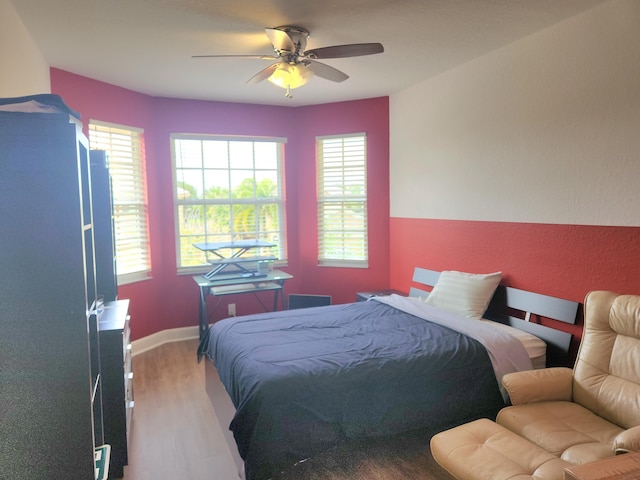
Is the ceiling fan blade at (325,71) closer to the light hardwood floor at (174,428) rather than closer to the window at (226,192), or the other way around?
the window at (226,192)

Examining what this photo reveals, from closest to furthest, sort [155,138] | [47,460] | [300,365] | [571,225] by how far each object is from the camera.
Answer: [47,460] < [300,365] < [571,225] < [155,138]

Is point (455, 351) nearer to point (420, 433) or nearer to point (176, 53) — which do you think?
point (420, 433)

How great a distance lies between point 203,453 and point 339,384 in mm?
996

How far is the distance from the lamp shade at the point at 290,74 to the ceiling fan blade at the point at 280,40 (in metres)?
0.12

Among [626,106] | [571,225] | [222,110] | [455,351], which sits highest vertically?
[222,110]

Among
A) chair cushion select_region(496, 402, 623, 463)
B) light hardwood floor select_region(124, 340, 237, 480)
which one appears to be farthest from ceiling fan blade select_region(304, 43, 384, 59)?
light hardwood floor select_region(124, 340, 237, 480)

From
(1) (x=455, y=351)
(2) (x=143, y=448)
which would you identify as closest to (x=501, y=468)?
(1) (x=455, y=351)

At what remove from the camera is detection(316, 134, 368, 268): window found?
195 inches

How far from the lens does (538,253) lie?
3.18m

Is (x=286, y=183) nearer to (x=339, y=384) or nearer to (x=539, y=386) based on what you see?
(x=339, y=384)

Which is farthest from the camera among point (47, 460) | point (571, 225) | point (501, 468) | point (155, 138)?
point (155, 138)

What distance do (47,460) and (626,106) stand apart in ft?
10.9

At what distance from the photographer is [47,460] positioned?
155 cm

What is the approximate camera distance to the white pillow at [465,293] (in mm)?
3402
